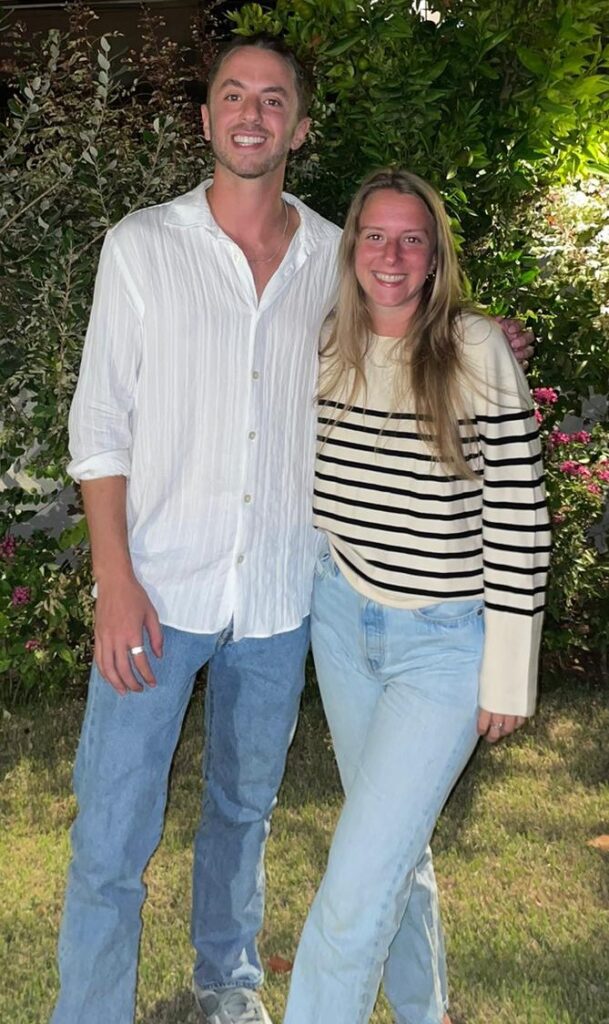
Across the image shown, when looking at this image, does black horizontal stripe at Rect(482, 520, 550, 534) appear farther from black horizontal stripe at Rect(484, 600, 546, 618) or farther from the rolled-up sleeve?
the rolled-up sleeve

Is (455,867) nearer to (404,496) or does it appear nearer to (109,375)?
(404,496)

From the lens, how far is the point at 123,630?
2.41 m

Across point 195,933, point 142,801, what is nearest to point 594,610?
point 195,933

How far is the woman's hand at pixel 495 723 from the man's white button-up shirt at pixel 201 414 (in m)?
0.50

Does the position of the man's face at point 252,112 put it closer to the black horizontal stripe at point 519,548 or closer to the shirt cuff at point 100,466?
the shirt cuff at point 100,466

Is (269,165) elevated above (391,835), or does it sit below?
above

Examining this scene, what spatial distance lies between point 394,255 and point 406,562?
62 centimetres

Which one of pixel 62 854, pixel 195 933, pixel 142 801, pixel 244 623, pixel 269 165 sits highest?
pixel 269 165

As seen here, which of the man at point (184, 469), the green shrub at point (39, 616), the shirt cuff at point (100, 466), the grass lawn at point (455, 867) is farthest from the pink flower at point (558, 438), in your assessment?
the shirt cuff at point (100, 466)

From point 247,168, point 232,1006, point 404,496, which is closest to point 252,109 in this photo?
point 247,168

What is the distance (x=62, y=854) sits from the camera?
3.82 meters

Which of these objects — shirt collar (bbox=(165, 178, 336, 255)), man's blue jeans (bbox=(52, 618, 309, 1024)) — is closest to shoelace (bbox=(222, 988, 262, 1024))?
man's blue jeans (bbox=(52, 618, 309, 1024))

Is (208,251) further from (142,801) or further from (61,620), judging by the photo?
(61,620)

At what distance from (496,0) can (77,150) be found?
1550 millimetres
